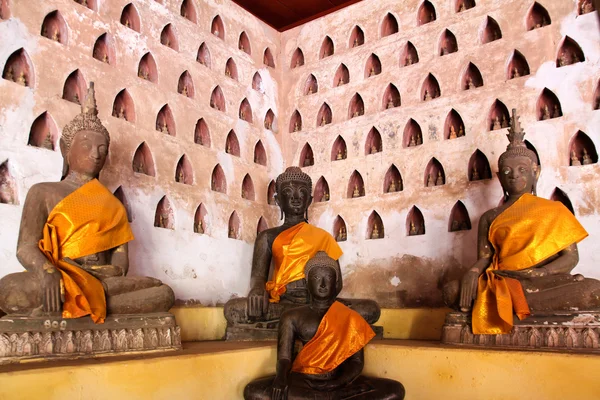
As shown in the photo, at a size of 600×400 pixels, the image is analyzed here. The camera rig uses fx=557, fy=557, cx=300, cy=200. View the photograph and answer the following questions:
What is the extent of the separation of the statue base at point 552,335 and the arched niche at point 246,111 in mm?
3682

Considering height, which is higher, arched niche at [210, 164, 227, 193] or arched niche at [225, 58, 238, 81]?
arched niche at [225, 58, 238, 81]

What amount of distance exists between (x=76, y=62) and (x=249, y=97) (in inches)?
90.1

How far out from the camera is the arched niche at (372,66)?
21.4 ft

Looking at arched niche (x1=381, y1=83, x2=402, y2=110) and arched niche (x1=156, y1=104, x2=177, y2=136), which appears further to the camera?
arched niche (x1=381, y1=83, x2=402, y2=110)

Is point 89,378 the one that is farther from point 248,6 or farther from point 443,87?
point 248,6

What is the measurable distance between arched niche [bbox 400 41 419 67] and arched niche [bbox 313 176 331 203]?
5.31ft

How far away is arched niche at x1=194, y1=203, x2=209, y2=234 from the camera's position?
5.76 m

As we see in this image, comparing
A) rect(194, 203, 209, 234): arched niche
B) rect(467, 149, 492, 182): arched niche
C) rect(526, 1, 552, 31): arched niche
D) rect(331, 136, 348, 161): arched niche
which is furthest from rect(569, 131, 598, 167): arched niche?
rect(194, 203, 209, 234): arched niche

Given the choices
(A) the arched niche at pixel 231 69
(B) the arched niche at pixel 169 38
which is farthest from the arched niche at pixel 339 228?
(B) the arched niche at pixel 169 38

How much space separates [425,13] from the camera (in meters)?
6.27

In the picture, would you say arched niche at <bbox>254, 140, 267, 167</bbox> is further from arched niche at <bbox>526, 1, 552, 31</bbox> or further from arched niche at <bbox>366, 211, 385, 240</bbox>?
arched niche at <bbox>526, 1, 552, 31</bbox>

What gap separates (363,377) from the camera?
400 centimetres

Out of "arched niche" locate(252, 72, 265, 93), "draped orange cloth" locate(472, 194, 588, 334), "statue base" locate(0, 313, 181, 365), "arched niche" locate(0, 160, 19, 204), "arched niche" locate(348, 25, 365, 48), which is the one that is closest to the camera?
"statue base" locate(0, 313, 181, 365)

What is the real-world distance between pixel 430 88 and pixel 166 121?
286 centimetres
